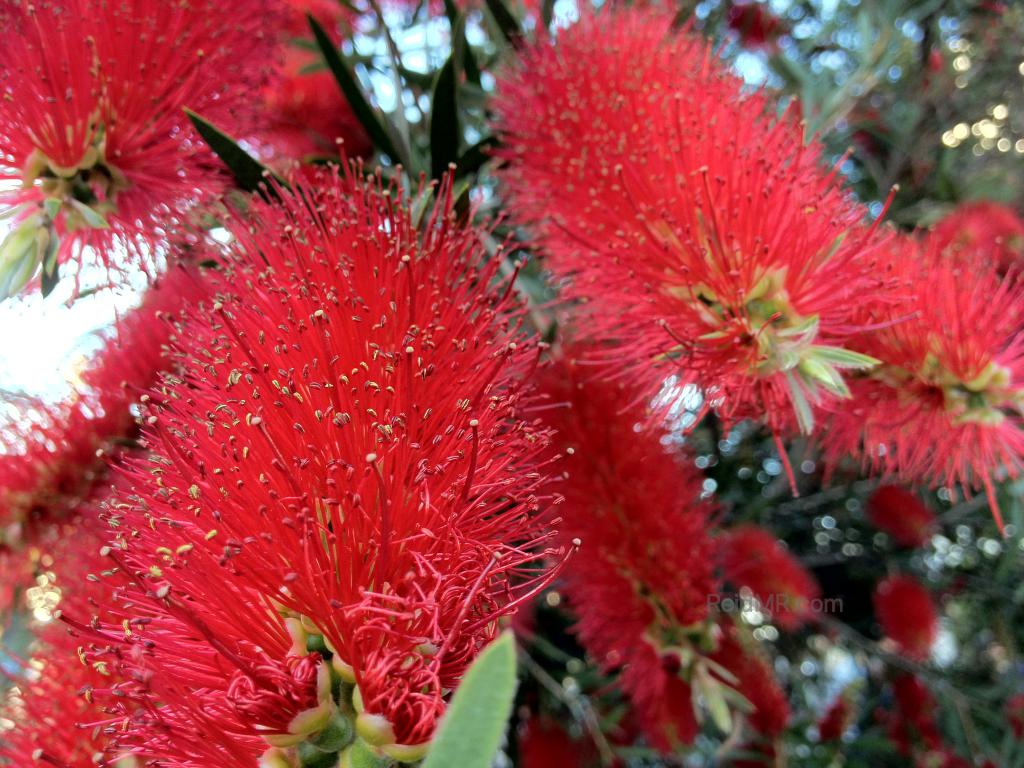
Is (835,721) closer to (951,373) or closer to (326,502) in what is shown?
(951,373)

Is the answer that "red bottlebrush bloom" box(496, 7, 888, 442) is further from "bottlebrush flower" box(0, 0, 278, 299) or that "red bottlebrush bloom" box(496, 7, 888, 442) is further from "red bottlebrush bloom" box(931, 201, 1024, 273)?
"red bottlebrush bloom" box(931, 201, 1024, 273)

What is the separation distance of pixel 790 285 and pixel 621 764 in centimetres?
135

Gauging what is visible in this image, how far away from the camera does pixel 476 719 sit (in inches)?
12.2

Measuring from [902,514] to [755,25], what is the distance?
4.46 feet

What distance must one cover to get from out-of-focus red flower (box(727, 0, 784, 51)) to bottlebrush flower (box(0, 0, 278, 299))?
1.62 meters

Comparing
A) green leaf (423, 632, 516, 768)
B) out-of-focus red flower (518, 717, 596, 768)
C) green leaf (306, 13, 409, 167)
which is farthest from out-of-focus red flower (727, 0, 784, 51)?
green leaf (423, 632, 516, 768)

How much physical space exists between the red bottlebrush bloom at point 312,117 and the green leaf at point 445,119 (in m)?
0.26

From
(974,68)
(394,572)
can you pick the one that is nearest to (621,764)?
(394,572)

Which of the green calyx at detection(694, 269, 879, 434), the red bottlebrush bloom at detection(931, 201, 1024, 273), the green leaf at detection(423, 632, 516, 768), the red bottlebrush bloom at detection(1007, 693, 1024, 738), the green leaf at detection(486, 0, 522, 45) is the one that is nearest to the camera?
the green leaf at detection(423, 632, 516, 768)

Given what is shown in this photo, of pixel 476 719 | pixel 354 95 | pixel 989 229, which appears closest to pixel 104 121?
pixel 354 95

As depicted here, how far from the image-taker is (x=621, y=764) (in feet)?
5.49

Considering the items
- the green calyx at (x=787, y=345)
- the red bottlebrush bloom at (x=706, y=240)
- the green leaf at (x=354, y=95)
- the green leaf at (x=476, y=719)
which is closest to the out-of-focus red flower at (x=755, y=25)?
the red bottlebrush bloom at (x=706, y=240)

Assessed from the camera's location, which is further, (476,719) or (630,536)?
(630,536)

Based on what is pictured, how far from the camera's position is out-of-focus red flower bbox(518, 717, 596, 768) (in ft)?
4.77
